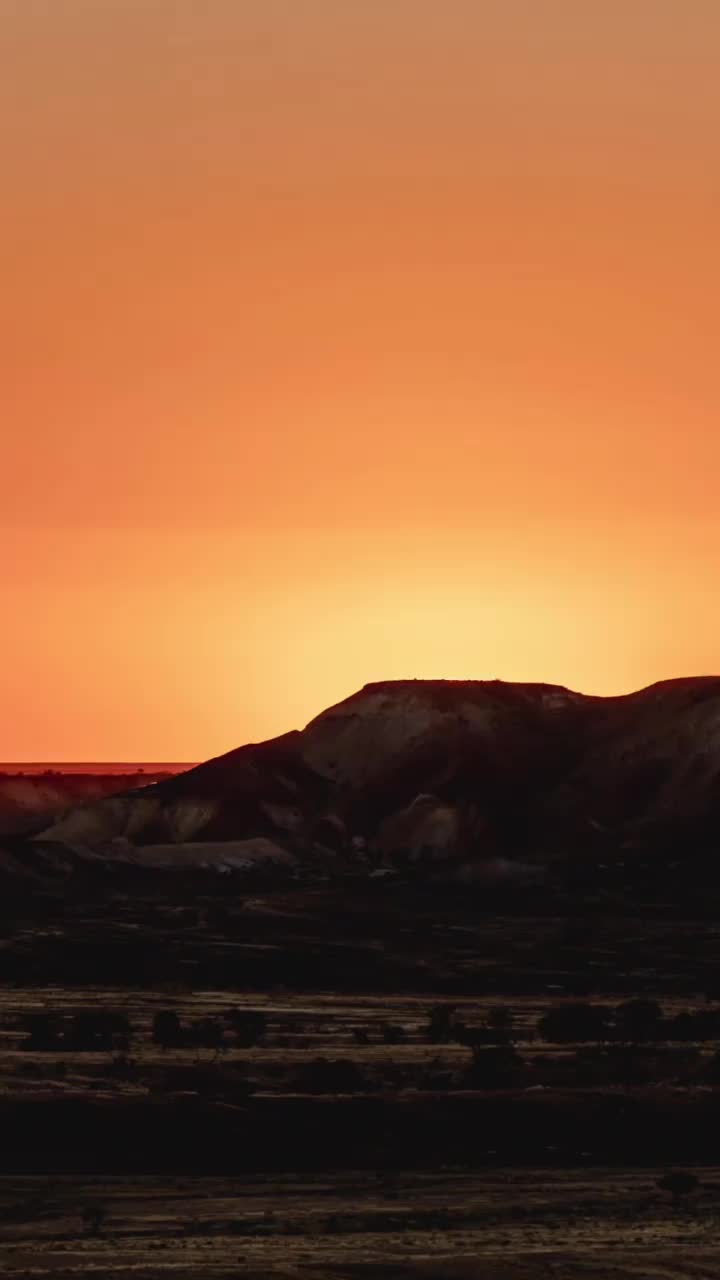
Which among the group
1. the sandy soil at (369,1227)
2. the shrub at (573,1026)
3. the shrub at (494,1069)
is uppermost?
the shrub at (573,1026)

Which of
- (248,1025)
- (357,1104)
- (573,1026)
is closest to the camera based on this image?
(357,1104)

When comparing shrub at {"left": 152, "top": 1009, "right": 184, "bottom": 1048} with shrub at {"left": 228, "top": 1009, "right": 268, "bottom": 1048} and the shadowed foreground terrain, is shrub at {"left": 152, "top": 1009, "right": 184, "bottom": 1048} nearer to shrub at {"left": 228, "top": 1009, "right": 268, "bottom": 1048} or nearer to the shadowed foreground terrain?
the shadowed foreground terrain

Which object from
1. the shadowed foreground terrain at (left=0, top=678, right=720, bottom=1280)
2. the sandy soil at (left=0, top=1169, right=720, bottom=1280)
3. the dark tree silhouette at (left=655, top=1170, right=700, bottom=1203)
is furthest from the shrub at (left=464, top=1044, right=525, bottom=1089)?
the dark tree silhouette at (left=655, top=1170, right=700, bottom=1203)

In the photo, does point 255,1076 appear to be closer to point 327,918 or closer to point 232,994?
point 232,994

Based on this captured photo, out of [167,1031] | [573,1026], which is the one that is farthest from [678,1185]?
[573,1026]

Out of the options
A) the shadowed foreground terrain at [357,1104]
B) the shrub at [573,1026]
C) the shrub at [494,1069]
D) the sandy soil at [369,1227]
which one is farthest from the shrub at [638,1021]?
the sandy soil at [369,1227]

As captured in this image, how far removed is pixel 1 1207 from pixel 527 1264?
900cm

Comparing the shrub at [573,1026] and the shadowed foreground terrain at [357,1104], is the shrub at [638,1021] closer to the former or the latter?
the shadowed foreground terrain at [357,1104]

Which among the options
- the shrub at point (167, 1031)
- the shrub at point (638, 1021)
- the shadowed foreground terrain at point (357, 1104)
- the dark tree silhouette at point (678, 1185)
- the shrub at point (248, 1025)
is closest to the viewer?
the shadowed foreground terrain at point (357, 1104)

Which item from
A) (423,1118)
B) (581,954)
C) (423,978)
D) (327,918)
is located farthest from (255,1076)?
(327,918)

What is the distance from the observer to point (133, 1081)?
64.9m

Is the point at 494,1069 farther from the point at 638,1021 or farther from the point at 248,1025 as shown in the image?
the point at 638,1021

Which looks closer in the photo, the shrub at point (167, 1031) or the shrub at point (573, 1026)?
the shrub at point (167, 1031)

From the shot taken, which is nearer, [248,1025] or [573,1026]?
[248,1025]
